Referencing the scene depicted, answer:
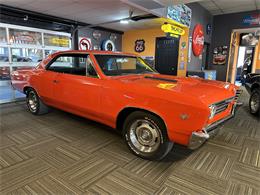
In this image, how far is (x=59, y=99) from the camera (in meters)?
3.25

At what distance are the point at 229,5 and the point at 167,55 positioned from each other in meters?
2.86

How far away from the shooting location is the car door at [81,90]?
2639 millimetres

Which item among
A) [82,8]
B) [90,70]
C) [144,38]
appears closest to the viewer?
[90,70]

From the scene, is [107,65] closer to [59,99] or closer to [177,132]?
[59,99]

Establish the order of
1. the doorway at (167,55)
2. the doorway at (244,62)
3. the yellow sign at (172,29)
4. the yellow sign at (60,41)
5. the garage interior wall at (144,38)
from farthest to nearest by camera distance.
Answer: the doorway at (244,62) → the garage interior wall at (144,38) → the doorway at (167,55) → the yellow sign at (60,41) → the yellow sign at (172,29)

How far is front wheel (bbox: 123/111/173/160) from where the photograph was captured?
2117mm

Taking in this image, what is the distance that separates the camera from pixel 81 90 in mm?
2793

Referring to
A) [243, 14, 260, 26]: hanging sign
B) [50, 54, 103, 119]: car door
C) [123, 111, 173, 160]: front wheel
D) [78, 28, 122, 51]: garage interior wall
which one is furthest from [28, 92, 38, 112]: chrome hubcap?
[243, 14, 260, 26]: hanging sign

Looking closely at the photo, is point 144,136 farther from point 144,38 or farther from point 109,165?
point 144,38

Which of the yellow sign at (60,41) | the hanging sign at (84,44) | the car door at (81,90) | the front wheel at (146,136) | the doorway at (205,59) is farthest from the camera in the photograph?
the doorway at (205,59)

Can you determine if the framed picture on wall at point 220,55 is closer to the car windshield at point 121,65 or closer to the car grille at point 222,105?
the car windshield at point 121,65

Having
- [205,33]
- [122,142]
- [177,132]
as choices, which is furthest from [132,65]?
[205,33]

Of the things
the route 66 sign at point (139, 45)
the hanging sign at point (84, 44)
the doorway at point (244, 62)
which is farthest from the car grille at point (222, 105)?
the doorway at point (244, 62)

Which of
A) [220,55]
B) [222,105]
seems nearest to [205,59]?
[220,55]
